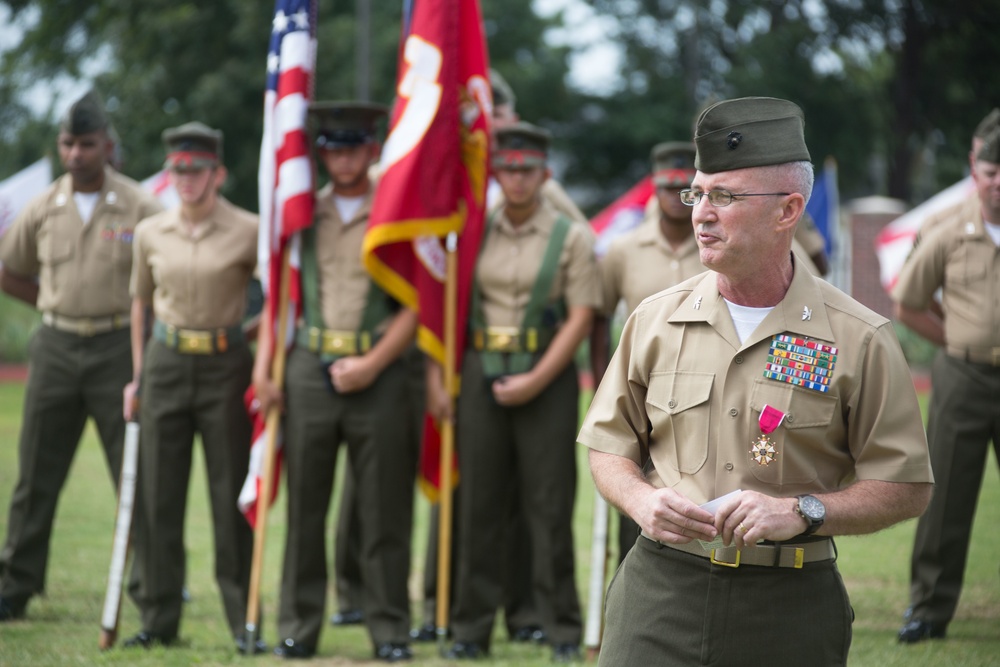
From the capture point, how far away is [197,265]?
20.2 feet

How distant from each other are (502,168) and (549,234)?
42 centimetres

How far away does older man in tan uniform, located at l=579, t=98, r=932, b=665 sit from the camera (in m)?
2.88

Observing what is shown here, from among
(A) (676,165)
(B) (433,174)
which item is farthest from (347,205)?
(A) (676,165)

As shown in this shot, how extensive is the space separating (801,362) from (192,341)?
394cm

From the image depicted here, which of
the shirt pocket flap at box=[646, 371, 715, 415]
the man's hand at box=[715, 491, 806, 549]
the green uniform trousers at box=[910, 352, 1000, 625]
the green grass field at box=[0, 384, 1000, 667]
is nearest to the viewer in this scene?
the man's hand at box=[715, 491, 806, 549]

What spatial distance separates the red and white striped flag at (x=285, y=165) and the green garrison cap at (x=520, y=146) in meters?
0.97

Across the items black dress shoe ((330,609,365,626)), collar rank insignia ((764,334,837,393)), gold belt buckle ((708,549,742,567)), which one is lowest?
black dress shoe ((330,609,365,626))

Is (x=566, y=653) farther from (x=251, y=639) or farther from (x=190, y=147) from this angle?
(x=190, y=147)

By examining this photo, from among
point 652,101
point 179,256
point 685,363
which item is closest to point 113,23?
Answer: point 652,101

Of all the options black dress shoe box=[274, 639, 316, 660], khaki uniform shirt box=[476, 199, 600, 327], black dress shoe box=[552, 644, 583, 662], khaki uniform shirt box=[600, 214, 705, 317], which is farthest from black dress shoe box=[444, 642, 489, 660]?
khaki uniform shirt box=[600, 214, 705, 317]

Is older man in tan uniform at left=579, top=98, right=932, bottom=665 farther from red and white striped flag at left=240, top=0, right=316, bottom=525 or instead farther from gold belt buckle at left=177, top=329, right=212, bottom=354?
gold belt buckle at left=177, top=329, right=212, bottom=354

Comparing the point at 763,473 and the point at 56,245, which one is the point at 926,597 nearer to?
the point at 763,473

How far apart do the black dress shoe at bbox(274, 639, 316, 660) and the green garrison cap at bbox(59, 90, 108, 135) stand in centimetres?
302

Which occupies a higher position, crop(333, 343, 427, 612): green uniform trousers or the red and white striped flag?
the red and white striped flag
